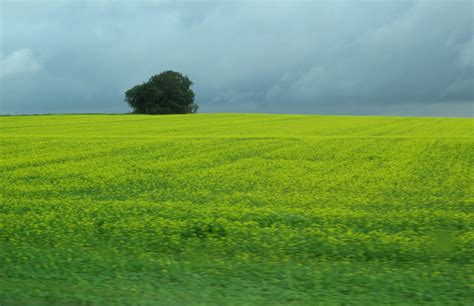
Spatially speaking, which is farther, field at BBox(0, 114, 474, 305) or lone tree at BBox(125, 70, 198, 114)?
lone tree at BBox(125, 70, 198, 114)

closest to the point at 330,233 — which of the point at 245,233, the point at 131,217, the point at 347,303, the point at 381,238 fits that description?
the point at 381,238

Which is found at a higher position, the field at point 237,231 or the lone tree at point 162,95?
the lone tree at point 162,95

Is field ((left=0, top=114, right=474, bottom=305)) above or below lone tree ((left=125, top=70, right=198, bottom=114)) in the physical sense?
below

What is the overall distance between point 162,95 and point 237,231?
3259 inches

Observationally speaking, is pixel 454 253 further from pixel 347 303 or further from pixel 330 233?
pixel 347 303

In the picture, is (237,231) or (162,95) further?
(162,95)

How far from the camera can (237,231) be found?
409 inches

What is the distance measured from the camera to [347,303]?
695cm

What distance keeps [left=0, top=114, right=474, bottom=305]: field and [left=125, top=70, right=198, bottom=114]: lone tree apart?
70739mm

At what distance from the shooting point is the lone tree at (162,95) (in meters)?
91.4

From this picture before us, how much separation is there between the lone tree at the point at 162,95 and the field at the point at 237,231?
7074cm

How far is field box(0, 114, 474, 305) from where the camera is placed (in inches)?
296

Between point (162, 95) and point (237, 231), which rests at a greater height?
point (162, 95)

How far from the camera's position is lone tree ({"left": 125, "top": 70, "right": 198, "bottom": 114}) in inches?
3597
